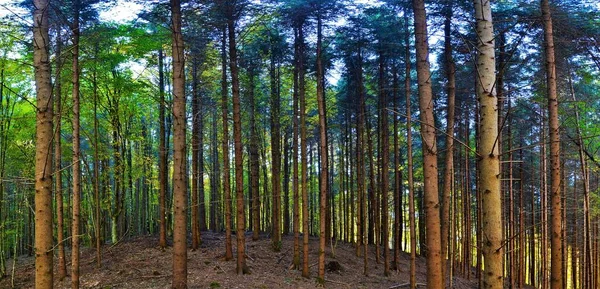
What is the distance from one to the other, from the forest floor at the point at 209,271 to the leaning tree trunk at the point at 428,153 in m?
6.41

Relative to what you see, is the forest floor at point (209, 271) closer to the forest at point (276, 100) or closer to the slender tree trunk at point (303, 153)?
the forest at point (276, 100)

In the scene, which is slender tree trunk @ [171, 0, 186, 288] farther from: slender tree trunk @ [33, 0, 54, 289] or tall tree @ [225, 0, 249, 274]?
slender tree trunk @ [33, 0, 54, 289]

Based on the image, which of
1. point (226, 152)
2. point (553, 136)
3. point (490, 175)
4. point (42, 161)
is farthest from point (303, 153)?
point (490, 175)

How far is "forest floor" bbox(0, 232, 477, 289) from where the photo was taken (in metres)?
11.4

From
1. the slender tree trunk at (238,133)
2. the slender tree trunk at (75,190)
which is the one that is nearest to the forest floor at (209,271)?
the slender tree trunk at (238,133)

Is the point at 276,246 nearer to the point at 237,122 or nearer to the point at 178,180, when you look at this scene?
the point at 237,122

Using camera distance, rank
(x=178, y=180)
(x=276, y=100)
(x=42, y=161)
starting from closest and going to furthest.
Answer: (x=42, y=161)
(x=178, y=180)
(x=276, y=100)

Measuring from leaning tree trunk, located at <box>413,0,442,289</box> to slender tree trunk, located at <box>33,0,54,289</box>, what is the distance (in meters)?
5.13

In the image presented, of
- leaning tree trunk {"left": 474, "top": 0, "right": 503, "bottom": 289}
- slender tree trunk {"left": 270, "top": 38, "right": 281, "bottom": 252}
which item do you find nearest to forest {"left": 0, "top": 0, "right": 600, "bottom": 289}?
leaning tree trunk {"left": 474, "top": 0, "right": 503, "bottom": 289}

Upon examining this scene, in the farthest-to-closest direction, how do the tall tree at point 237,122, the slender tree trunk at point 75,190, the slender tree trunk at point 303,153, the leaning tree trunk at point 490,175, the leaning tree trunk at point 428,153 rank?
the slender tree trunk at point 303,153 → the tall tree at point 237,122 → the slender tree trunk at point 75,190 → the leaning tree trunk at point 428,153 → the leaning tree trunk at point 490,175

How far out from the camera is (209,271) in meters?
12.2

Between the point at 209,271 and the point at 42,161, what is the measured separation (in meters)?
8.99

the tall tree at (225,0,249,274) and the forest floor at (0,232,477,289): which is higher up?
the tall tree at (225,0,249,274)

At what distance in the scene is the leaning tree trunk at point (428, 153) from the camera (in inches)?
239
